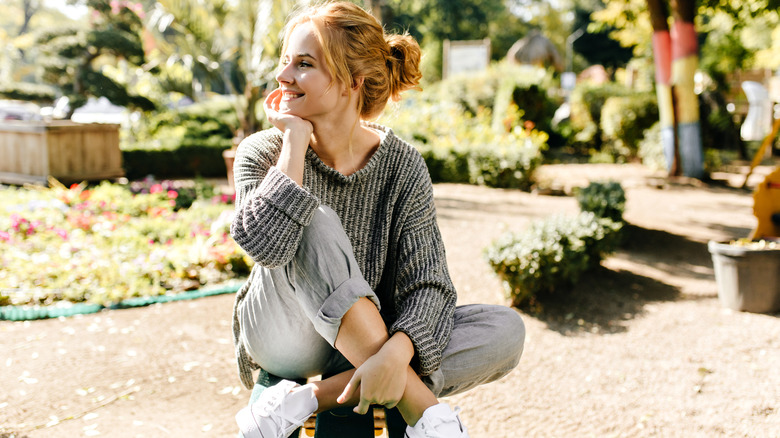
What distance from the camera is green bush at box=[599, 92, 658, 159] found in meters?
11.9

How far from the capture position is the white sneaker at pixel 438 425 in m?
1.61

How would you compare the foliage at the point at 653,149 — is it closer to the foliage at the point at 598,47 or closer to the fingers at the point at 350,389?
the fingers at the point at 350,389

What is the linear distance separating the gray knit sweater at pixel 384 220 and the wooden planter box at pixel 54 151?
762 cm

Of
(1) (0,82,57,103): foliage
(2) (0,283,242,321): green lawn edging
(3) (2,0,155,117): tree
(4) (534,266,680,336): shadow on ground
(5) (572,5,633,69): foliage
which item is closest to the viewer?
(2) (0,283,242,321): green lawn edging

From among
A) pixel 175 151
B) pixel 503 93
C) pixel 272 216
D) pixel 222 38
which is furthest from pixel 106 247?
pixel 503 93

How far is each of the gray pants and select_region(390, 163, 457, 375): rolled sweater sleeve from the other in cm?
7

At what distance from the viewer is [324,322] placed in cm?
159

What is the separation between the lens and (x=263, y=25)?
8.35 metres

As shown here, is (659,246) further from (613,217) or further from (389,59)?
(389,59)

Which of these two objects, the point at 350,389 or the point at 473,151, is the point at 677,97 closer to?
the point at 473,151

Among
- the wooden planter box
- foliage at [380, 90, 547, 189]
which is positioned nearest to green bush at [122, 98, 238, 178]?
the wooden planter box

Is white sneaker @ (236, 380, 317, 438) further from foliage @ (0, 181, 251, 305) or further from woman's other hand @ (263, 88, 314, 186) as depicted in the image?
foliage @ (0, 181, 251, 305)

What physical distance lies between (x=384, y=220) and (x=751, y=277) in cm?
317

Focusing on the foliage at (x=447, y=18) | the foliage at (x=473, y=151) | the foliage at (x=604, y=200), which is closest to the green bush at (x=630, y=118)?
the foliage at (x=473, y=151)
